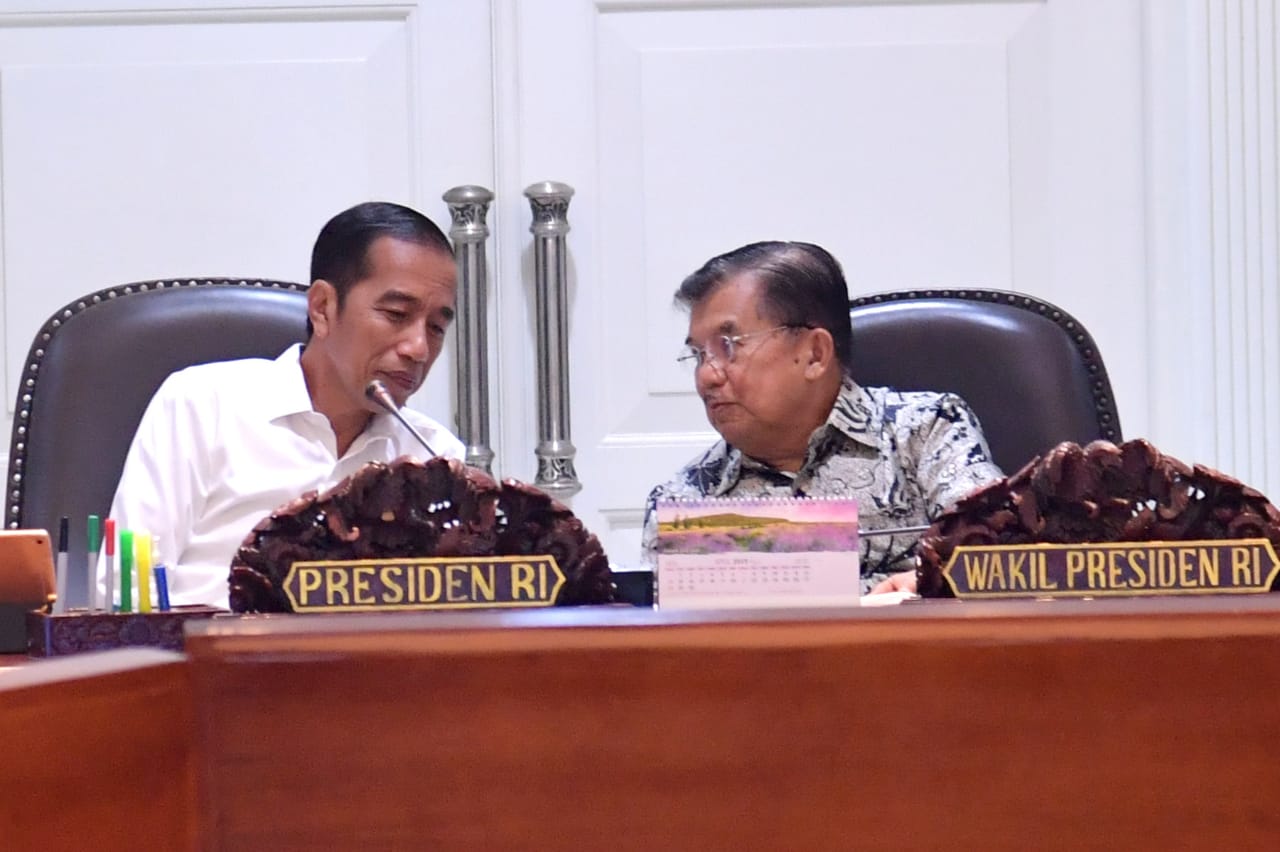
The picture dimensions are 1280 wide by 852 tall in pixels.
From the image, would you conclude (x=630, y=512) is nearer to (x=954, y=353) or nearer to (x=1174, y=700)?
(x=954, y=353)

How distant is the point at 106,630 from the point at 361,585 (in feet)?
0.83

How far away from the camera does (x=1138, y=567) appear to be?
0.82 meters

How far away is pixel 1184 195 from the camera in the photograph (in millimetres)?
2293

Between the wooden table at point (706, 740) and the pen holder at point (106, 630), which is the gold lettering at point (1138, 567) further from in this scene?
the pen holder at point (106, 630)

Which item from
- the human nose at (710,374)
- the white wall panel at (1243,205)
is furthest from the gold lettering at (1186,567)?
Result: the white wall panel at (1243,205)

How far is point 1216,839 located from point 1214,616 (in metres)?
0.07

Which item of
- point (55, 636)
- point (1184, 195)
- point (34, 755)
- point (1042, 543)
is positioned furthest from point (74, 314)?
point (1184, 195)

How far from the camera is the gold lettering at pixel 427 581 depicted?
802 mm

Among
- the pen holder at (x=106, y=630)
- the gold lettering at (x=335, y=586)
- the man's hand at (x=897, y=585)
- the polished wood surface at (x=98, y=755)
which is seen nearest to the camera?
the polished wood surface at (x=98, y=755)

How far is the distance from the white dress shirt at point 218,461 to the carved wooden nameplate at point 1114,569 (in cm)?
95

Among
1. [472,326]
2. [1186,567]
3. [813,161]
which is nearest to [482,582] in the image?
[1186,567]

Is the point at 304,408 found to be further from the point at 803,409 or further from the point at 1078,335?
the point at 1078,335

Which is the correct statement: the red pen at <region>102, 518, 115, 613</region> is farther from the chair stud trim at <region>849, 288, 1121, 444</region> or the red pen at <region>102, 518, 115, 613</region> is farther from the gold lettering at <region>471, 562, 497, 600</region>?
the chair stud trim at <region>849, 288, 1121, 444</region>

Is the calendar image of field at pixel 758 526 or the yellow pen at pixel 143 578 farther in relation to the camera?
the yellow pen at pixel 143 578
